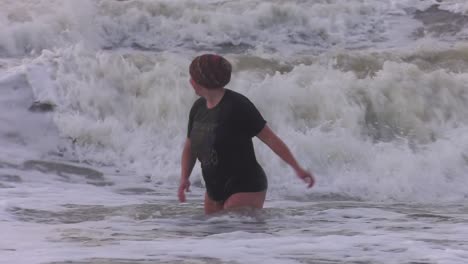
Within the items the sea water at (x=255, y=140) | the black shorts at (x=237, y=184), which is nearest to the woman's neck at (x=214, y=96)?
the black shorts at (x=237, y=184)

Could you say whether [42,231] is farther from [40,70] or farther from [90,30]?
[90,30]

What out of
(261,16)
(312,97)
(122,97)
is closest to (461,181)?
(312,97)

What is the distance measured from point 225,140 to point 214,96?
271mm

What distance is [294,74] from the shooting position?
10594mm

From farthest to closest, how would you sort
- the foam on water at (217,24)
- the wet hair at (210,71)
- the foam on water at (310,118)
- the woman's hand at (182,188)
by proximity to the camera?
the foam on water at (217,24)
the foam on water at (310,118)
the woman's hand at (182,188)
the wet hair at (210,71)

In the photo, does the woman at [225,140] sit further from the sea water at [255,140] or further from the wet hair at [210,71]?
the sea water at [255,140]

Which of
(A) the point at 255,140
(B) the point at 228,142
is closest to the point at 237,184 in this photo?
(B) the point at 228,142

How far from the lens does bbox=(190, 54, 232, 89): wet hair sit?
477cm

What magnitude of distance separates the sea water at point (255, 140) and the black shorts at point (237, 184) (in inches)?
7.8

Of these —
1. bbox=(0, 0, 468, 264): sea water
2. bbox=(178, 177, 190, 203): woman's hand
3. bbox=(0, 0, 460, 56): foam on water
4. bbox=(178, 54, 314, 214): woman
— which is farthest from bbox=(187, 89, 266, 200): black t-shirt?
bbox=(0, 0, 460, 56): foam on water

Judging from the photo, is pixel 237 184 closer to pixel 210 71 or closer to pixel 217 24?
pixel 210 71

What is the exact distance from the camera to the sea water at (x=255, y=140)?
190 inches

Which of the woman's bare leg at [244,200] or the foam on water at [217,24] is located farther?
the foam on water at [217,24]

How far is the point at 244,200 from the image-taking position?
5.04 metres
